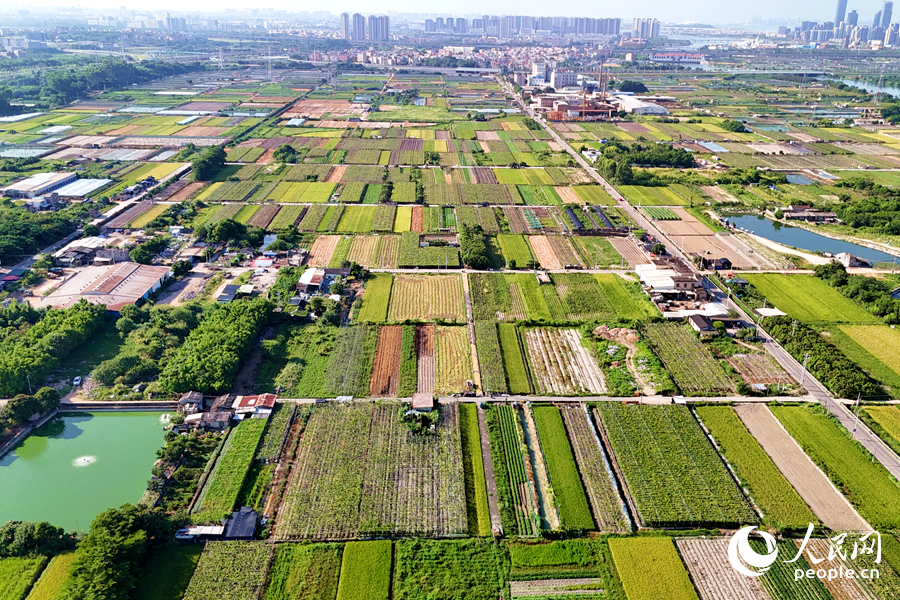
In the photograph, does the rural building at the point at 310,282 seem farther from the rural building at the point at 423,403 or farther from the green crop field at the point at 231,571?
the green crop field at the point at 231,571

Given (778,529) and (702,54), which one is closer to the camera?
(778,529)

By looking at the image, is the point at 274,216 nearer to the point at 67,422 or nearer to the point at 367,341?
the point at 367,341

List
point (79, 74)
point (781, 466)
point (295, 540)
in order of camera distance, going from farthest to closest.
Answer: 1. point (79, 74)
2. point (781, 466)
3. point (295, 540)

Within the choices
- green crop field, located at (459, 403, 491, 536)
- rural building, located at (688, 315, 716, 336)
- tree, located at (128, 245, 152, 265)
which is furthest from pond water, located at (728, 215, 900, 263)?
tree, located at (128, 245, 152, 265)

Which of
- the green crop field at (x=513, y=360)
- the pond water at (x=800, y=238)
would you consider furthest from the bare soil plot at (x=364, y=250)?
the pond water at (x=800, y=238)

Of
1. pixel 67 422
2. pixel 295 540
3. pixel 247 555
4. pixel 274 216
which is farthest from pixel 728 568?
pixel 274 216
